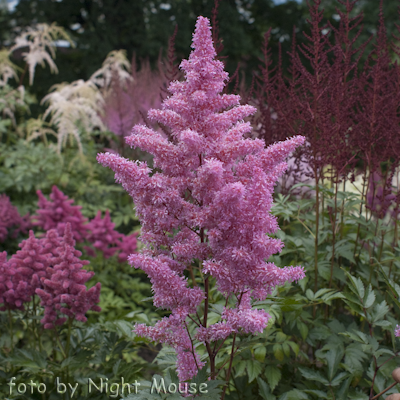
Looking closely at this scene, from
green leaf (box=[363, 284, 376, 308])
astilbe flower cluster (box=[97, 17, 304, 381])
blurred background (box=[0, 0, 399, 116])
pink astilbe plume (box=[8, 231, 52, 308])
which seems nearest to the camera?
astilbe flower cluster (box=[97, 17, 304, 381])

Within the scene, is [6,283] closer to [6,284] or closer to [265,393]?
[6,284]

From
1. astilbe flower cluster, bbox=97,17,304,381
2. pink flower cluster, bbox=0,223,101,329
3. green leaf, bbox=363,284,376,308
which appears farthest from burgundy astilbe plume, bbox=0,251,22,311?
green leaf, bbox=363,284,376,308

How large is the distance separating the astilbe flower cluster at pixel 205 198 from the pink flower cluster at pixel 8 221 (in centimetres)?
252

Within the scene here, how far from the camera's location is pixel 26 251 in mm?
2271

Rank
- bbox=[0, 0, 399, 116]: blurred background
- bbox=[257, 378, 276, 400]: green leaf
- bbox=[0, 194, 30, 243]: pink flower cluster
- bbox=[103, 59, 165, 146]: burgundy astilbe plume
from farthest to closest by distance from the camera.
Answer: bbox=[0, 0, 399, 116]: blurred background < bbox=[103, 59, 165, 146]: burgundy astilbe plume < bbox=[0, 194, 30, 243]: pink flower cluster < bbox=[257, 378, 276, 400]: green leaf

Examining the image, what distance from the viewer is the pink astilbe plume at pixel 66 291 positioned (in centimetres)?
211

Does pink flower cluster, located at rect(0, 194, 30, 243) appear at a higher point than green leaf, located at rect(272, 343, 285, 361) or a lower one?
higher

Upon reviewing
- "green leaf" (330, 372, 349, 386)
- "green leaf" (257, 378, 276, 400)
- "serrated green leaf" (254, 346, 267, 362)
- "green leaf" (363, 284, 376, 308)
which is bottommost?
"green leaf" (257, 378, 276, 400)

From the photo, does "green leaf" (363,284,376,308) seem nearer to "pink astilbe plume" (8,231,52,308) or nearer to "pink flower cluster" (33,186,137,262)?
"pink astilbe plume" (8,231,52,308)

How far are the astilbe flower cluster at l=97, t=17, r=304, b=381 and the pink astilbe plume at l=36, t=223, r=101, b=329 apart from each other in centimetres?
76

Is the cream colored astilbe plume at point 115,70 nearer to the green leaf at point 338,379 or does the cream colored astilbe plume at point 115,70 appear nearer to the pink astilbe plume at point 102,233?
the pink astilbe plume at point 102,233

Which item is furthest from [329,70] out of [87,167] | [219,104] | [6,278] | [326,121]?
[87,167]

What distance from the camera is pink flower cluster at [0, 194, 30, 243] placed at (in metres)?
3.55

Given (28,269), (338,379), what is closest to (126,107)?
(28,269)
